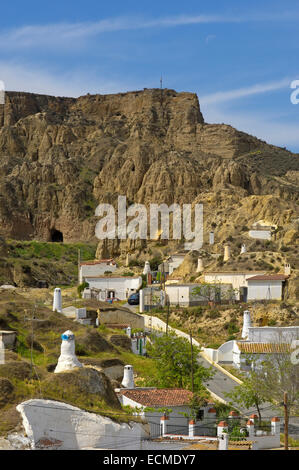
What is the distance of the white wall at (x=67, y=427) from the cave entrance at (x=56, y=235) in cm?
10706

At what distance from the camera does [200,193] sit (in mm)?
114812

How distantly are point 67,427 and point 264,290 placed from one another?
4217 cm

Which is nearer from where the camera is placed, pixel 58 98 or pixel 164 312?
pixel 164 312

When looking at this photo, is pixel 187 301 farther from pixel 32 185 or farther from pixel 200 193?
pixel 32 185

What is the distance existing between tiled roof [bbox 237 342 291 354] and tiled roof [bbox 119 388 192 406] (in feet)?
36.0

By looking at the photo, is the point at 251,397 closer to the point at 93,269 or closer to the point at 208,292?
the point at 208,292

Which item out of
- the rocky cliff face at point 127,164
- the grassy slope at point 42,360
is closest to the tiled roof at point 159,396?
the grassy slope at point 42,360

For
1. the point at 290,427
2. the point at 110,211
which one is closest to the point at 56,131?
the point at 110,211

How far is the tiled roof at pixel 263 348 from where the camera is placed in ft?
137

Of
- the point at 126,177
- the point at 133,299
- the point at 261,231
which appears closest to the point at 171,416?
the point at 133,299

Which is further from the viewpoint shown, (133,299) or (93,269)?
(93,269)

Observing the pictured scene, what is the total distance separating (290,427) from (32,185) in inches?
4068

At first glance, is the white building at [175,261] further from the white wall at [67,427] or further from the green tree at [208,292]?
the white wall at [67,427]

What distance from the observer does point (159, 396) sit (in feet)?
99.5
